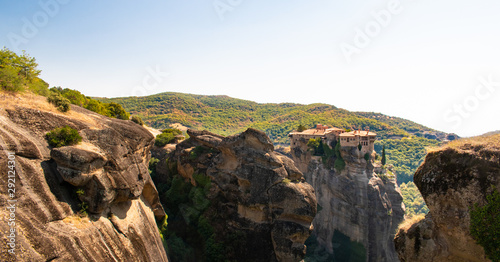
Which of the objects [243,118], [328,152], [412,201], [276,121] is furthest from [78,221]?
[243,118]

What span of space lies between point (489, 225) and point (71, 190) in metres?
16.3

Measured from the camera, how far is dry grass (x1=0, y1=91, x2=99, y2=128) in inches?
441

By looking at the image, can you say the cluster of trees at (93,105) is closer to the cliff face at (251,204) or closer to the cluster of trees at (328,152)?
the cliff face at (251,204)

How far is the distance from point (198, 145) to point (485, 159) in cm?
2410

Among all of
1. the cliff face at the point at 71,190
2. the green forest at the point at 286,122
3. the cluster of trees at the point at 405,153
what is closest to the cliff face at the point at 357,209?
the cliff face at the point at 71,190

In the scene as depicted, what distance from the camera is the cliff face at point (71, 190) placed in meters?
8.80

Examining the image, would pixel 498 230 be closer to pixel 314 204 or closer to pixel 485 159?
pixel 485 159

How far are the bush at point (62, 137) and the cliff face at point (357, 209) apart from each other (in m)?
33.1

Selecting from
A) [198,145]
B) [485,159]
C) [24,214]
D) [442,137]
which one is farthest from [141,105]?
[442,137]

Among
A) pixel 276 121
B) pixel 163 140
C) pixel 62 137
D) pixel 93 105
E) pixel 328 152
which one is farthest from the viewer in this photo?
pixel 276 121

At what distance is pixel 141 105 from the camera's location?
4678 inches

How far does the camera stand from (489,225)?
7.12 metres

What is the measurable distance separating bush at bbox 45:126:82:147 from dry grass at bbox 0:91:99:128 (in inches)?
70.1

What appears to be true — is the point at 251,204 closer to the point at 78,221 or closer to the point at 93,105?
the point at 78,221
